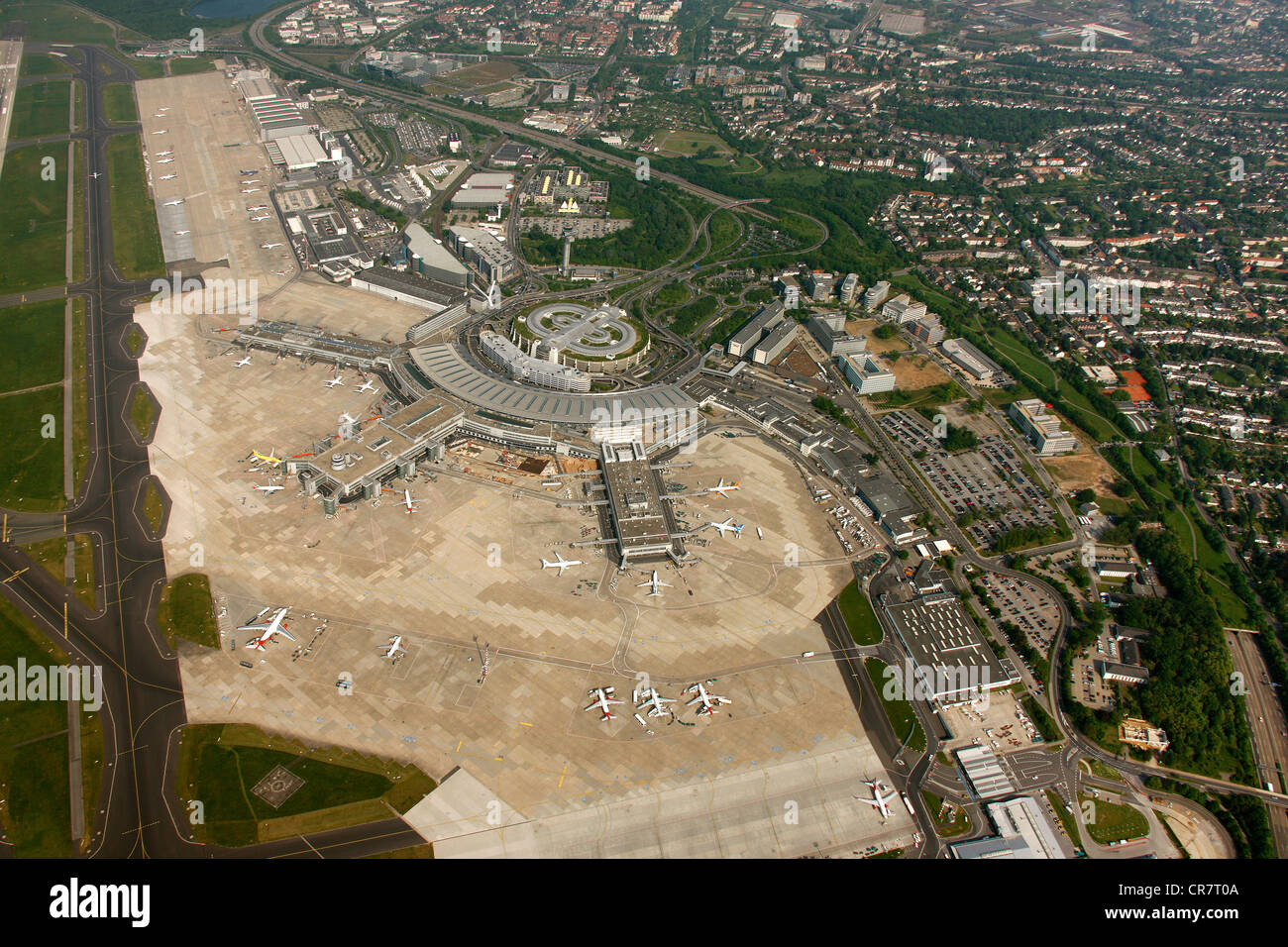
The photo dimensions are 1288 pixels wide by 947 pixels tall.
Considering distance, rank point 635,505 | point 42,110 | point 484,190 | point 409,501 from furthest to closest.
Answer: point 42,110 → point 484,190 → point 409,501 → point 635,505

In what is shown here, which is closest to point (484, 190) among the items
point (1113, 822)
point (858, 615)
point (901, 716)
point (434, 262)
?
point (434, 262)

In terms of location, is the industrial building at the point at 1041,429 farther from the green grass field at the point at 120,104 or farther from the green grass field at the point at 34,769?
the green grass field at the point at 120,104

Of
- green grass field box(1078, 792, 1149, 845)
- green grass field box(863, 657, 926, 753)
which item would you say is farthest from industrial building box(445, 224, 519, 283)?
green grass field box(1078, 792, 1149, 845)

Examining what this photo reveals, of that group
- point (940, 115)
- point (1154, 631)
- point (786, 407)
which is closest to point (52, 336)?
point (786, 407)

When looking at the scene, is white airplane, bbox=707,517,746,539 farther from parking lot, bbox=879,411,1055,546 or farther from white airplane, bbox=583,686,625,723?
parking lot, bbox=879,411,1055,546

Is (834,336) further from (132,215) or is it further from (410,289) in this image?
(132,215)

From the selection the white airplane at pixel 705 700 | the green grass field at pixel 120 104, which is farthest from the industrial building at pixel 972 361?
the green grass field at pixel 120 104

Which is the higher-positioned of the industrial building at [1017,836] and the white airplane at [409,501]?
the white airplane at [409,501]
